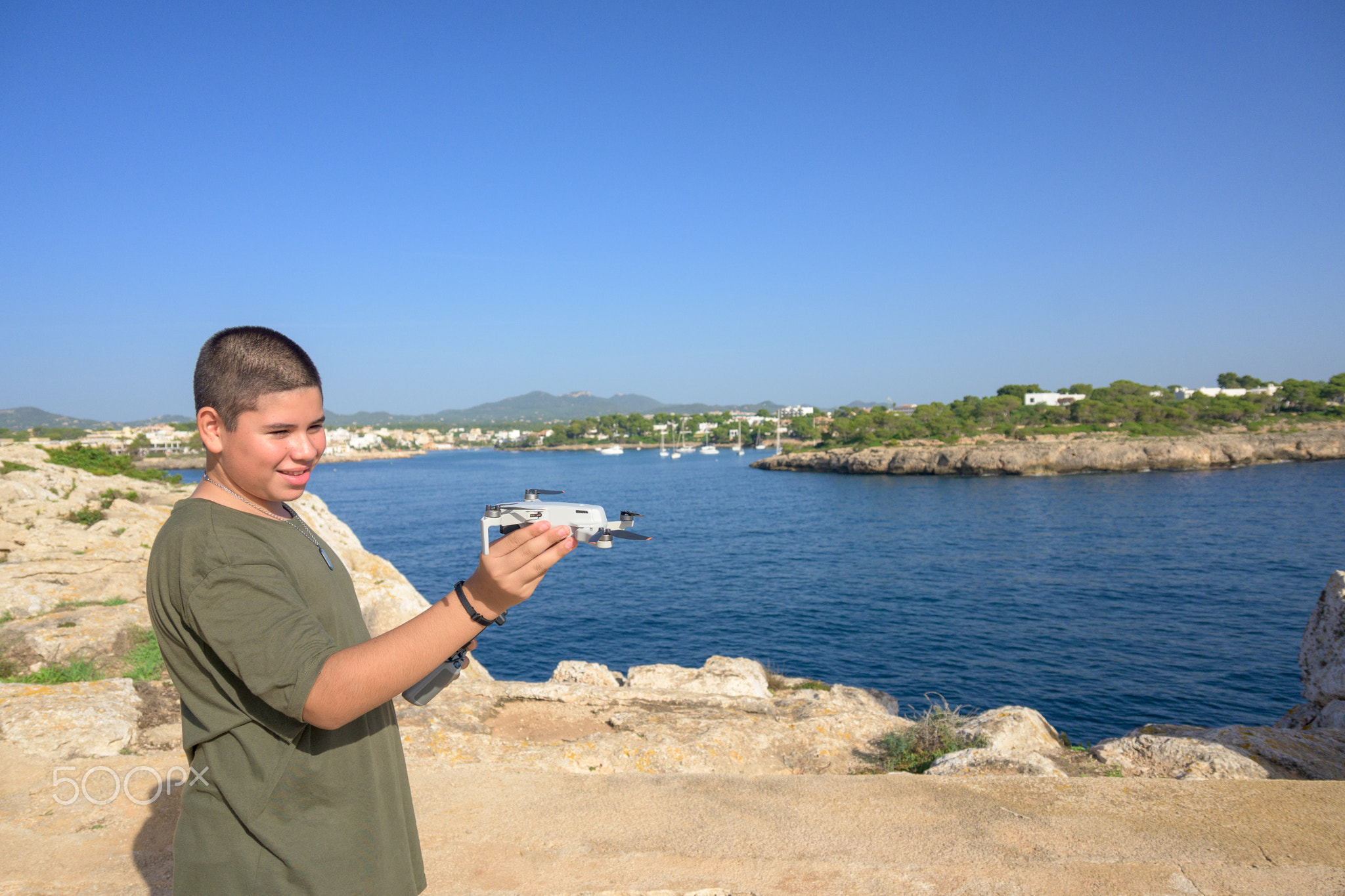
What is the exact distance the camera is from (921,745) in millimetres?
6621

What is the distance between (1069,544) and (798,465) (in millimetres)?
56043

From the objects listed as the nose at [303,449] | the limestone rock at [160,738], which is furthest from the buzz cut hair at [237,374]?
the limestone rock at [160,738]

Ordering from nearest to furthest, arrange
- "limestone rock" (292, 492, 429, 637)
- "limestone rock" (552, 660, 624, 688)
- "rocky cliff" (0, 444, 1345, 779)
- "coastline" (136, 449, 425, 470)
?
1. "rocky cliff" (0, 444, 1345, 779)
2. "limestone rock" (552, 660, 624, 688)
3. "limestone rock" (292, 492, 429, 637)
4. "coastline" (136, 449, 425, 470)

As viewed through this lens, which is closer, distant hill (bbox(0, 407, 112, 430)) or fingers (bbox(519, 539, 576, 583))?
fingers (bbox(519, 539, 576, 583))

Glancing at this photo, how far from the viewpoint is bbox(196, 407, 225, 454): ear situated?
1563 mm

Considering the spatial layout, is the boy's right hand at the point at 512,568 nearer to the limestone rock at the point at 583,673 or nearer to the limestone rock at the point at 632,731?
the limestone rock at the point at 632,731

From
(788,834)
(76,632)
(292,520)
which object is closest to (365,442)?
(76,632)

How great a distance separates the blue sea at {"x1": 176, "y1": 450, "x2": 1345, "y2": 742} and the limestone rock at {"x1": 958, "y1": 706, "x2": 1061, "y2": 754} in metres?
6.07

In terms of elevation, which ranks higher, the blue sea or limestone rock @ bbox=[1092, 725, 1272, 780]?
limestone rock @ bbox=[1092, 725, 1272, 780]

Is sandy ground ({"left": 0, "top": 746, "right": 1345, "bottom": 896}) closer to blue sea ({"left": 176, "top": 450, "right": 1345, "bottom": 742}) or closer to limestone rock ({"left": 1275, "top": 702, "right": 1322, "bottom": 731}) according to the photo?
blue sea ({"left": 176, "top": 450, "right": 1345, "bottom": 742})

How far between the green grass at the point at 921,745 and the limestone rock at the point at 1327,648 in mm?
5424


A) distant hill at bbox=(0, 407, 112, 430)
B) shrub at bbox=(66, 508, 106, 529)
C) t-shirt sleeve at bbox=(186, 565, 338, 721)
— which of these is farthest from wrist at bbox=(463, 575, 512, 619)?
distant hill at bbox=(0, 407, 112, 430)

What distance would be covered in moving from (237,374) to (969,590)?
31204mm

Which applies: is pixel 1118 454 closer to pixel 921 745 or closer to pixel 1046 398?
pixel 1046 398
